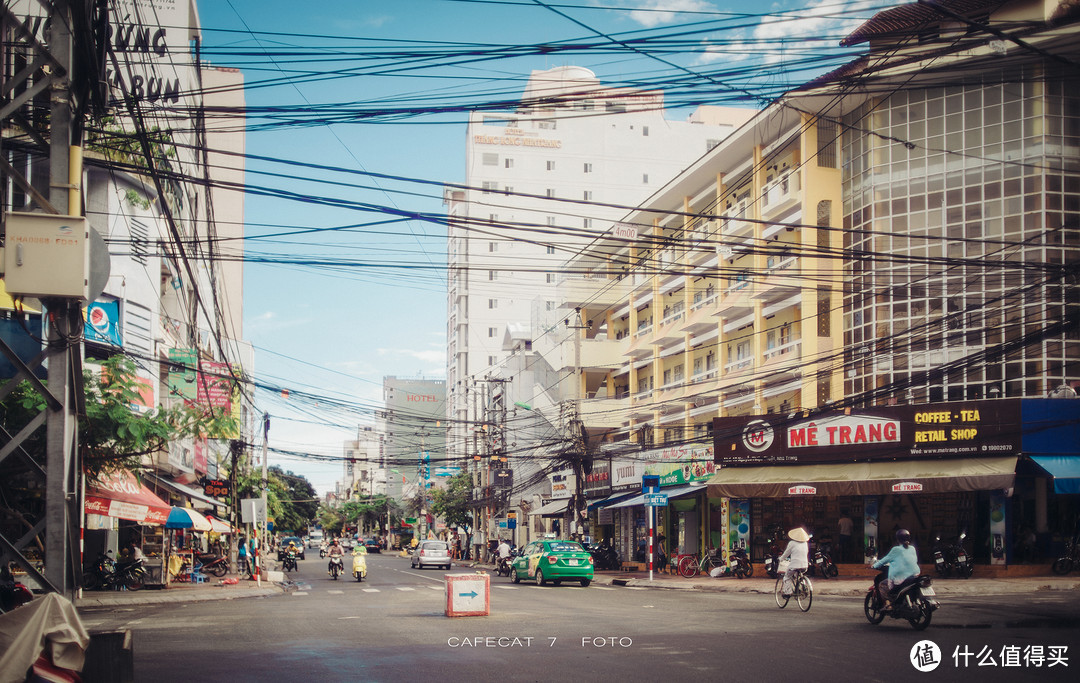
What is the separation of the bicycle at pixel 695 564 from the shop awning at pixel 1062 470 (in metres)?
11.2

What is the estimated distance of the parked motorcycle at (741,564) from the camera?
Result: 105ft

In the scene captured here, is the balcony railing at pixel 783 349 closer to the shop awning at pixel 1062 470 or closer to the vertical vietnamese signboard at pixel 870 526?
the vertical vietnamese signboard at pixel 870 526

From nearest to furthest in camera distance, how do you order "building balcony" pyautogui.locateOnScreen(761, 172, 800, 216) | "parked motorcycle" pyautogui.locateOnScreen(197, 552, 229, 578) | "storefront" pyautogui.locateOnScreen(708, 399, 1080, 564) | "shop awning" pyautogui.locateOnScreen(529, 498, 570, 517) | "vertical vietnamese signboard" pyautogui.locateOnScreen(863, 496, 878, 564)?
"storefront" pyautogui.locateOnScreen(708, 399, 1080, 564)
"vertical vietnamese signboard" pyautogui.locateOnScreen(863, 496, 878, 564)
"building balcony" pyautogui.locateOnScreen(761, 172, 800, 216)
"parked motorcycle" pyautogui.locateOnScreen(197, 552, 229, 578)
"shop awning" pyautogui.locateOnScreen(529, 498, 570, 517)

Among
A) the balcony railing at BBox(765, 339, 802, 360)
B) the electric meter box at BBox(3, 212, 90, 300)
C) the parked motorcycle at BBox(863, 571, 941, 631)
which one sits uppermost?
the balcony railing at BBox(765, 339, 802, 360)

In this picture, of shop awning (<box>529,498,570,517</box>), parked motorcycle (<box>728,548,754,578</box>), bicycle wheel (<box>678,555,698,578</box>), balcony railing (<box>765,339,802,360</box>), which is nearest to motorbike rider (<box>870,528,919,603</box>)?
parked motorcycle (<box>728,548,754,578</box>)

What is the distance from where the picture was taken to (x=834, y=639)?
44.7ft

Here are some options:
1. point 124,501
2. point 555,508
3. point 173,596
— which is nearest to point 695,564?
point 173,596

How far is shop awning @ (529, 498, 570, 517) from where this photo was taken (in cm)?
5391

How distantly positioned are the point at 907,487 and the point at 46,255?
25639 millimetres

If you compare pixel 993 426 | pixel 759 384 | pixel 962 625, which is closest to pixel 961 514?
pixel 993 426

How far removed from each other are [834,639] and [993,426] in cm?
1776

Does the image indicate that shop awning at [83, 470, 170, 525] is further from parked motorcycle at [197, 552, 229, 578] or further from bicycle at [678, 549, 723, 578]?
bicycle at [678, 549, 723, 578]

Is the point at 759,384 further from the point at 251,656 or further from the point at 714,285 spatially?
the point at 251,656

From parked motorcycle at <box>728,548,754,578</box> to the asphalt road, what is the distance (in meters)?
10.0
